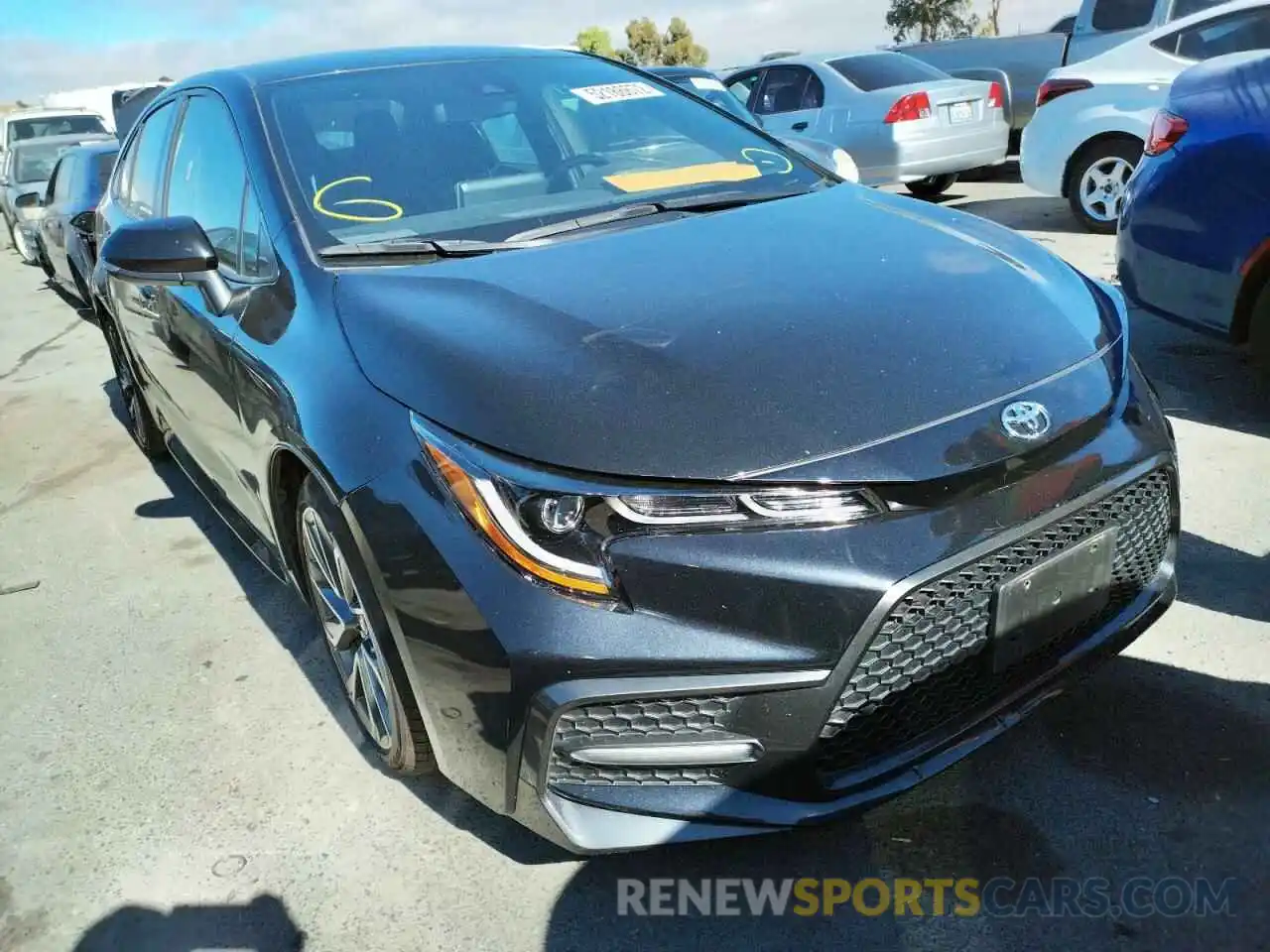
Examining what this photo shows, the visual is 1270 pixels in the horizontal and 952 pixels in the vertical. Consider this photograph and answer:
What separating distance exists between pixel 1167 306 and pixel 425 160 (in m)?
2.82

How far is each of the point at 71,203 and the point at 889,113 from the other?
6869mm

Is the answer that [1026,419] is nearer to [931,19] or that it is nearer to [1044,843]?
[1044,843]

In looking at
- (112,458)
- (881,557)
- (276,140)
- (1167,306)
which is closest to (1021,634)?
(881,557)

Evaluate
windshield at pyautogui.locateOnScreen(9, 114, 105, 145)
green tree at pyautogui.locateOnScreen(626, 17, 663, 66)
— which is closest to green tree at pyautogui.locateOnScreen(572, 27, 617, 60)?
green tree at pyautogui.locateOnScreen(626, 17, 663, 66)

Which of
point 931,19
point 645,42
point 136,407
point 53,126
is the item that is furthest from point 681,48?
point 136,407

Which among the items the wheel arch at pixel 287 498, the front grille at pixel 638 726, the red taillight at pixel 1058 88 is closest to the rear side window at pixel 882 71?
the red taillight at pixel 1058 88

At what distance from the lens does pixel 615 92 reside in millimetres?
3207

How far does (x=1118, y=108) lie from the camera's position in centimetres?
693

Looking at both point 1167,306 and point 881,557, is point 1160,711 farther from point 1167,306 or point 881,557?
point 1167,306

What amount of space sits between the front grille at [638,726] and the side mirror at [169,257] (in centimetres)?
156

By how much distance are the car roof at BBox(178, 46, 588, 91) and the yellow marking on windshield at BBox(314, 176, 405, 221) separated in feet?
1.87

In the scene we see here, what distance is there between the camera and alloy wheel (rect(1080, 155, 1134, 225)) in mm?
7059

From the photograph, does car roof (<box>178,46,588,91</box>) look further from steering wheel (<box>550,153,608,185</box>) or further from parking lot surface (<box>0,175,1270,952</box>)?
parking lot surface (<box>0,175,1270,952</box>)

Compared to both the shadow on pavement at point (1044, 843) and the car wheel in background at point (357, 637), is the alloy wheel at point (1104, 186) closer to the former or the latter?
the shadow on pavement at point (1044, 843)
